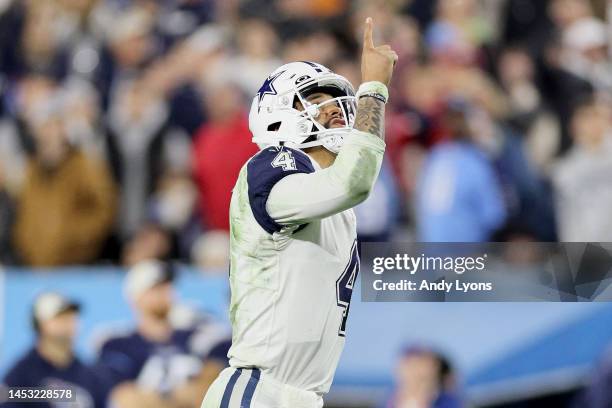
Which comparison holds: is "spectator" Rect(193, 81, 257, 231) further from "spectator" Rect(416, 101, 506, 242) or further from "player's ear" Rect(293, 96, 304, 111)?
"player's ear" Rect(293, 96, 304, 111)

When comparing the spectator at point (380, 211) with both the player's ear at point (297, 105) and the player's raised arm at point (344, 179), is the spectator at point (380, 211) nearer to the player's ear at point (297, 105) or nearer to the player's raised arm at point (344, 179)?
the player's ear at point (297, 105)

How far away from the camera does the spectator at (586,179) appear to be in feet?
25.0

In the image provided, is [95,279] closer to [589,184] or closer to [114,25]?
[114,25]

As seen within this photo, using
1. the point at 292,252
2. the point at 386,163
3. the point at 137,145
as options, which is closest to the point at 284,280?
the point at 292,252

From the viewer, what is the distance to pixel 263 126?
13.6ft

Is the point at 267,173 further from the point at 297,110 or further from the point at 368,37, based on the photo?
the point at 368,37

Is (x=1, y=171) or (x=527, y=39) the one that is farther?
(x=527, y=39)

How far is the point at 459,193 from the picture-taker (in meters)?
7.69

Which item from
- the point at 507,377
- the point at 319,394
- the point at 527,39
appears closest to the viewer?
the point at 319,394

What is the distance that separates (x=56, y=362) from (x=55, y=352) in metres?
0.07

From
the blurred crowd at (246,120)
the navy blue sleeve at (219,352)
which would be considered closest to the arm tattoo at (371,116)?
the blurred crowd at (246,120)

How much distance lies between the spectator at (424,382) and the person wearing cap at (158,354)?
3.59ft

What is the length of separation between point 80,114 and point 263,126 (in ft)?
15.0

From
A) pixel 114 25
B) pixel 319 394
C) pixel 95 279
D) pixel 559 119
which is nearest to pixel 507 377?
pixel 559 119
